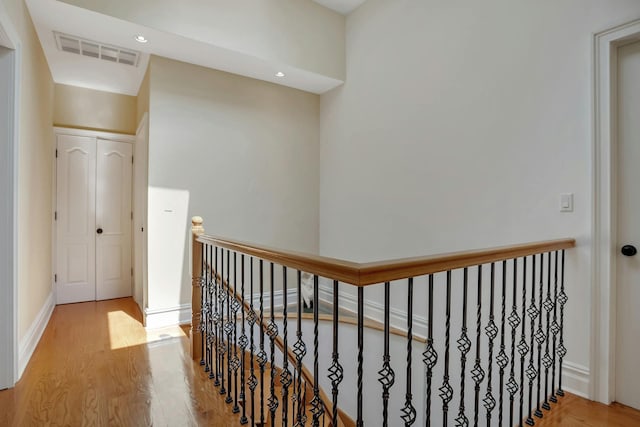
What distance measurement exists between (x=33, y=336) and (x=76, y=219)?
1.82 m

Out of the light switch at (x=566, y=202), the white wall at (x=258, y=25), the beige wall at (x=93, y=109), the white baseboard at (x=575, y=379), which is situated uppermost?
the white wall at (x=258, y=25)

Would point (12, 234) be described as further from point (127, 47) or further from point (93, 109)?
point (93, 109)

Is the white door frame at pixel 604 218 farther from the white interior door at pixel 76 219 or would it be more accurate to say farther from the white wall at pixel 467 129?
the white interior door at pixel 76 219

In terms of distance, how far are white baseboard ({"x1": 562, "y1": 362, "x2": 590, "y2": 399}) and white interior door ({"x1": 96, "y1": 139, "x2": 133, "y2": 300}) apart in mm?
4702

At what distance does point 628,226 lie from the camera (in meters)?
2.06

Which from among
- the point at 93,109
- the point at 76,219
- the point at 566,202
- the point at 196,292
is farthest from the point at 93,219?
the point at 566,202

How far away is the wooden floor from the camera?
6.31ft

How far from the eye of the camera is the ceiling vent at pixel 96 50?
3.10 metres

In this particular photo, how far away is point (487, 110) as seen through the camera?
2.65 meters

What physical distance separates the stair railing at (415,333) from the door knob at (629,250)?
10.5 inches

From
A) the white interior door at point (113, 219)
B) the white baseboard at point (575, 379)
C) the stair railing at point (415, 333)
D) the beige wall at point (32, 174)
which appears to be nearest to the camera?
the stair railing at point (415, 333)

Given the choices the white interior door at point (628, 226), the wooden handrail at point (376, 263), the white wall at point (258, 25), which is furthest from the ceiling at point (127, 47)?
the white interior door at point (628, 226)

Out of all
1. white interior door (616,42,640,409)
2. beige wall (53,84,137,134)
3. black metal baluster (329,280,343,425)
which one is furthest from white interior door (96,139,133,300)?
white interior door (616,42,640,409)

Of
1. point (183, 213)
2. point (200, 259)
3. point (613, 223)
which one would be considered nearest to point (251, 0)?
point (183, 213)
